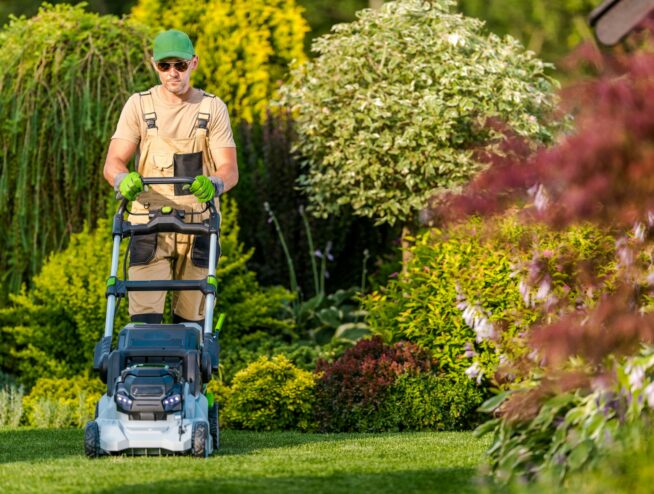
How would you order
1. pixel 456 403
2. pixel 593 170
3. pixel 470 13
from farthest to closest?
pixel 470 13 < pixel 456 403 < pixel 593 170

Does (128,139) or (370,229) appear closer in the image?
(128,139)

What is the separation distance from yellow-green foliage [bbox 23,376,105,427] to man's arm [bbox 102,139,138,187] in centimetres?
263

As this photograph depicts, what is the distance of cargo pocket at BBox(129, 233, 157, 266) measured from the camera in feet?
20.8

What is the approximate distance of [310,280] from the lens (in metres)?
11.4


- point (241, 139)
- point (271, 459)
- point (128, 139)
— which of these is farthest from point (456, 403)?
point (241, 139)

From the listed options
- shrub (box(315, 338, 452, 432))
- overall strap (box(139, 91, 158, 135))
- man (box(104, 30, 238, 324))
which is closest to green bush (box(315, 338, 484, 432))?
shrub (box(315, 338, 452, 432))

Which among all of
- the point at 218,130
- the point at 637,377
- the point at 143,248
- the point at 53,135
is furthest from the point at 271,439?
the point at 53,135

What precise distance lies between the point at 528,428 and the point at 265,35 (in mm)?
8547

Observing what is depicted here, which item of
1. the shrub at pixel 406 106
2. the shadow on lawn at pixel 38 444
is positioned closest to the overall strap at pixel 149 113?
the shadow on lawn at pixel 38 444

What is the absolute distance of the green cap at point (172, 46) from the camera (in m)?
6.21

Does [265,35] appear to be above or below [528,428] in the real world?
above

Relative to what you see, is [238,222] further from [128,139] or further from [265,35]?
[128,139]

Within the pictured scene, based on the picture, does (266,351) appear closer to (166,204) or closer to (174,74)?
(166,204)

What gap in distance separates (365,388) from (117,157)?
2.45 metres
